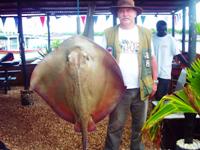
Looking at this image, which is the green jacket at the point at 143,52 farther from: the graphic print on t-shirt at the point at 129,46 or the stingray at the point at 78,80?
the stingray at the point at 78,80

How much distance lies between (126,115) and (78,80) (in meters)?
1.60

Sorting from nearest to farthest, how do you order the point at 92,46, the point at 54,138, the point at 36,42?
1. the point at 92,46
2. the point at 54,138
3. the point at 36,42

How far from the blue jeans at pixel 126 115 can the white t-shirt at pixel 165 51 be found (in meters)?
2.29

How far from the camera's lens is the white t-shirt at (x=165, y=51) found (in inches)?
235

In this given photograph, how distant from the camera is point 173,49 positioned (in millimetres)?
6031

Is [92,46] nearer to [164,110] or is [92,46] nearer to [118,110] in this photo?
[164,110]

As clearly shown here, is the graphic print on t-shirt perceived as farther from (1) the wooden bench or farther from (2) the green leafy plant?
(1) the wooden bench

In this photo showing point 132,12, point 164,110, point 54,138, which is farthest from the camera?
point 54,138

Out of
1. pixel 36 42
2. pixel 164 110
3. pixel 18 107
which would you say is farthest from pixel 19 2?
pixel 36 42

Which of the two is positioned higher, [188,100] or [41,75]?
[41,75]

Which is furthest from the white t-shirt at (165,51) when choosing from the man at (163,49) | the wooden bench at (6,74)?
the wooden bench at (6,74)

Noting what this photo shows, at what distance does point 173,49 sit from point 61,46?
12.6 ft

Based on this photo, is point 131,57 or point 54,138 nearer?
point 131,57

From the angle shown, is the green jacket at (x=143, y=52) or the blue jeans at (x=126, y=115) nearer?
the green jacket at (x=143, y=52)
